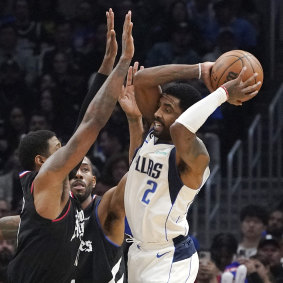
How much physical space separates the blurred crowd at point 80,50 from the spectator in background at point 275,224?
2.09 metres

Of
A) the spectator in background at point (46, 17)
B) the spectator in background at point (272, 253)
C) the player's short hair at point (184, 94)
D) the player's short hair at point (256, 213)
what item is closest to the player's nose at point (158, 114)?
the player's short hair at point (184, 94)

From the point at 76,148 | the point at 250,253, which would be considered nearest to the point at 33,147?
the point at 76,148

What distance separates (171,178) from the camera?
19.1 ft

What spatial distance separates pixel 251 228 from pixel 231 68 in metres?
4.06

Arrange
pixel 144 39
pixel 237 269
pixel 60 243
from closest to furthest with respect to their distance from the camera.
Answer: pixel 60 243, pixel 237 269, pixel 144 39

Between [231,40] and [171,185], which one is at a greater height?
[231,40]

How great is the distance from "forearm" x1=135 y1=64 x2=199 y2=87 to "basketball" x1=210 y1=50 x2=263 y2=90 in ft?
0.45

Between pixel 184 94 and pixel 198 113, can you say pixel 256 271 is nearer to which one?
pixel 184 94

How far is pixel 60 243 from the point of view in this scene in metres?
5.71

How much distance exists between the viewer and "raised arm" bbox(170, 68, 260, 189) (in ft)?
18.4

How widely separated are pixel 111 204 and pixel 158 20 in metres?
7.31

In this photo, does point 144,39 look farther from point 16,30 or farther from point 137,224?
point 137,224

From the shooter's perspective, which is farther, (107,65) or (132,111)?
→ (132,111)

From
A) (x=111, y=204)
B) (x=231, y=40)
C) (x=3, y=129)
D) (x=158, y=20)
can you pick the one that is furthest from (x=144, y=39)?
(x=111, y=204)
